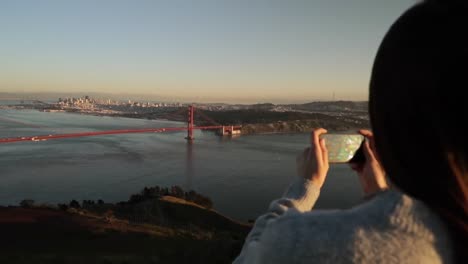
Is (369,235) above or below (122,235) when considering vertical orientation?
above

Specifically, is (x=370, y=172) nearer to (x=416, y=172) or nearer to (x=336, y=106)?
(x=416, y=172)

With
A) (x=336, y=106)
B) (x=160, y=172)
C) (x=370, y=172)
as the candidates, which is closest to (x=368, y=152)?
(x=370, y=172)

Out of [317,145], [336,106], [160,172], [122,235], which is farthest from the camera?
[336,106]

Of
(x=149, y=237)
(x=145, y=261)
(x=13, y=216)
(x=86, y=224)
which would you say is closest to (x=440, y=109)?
(x=145, y=261)

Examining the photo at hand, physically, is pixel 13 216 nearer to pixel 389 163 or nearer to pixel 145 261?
pixel 145 261

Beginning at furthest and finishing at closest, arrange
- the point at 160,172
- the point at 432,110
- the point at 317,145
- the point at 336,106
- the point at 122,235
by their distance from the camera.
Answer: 1. the point at 336,106
2. the point at 160,172
3. the point at 122,235
4. the point at 317,145
5. the point at 432,110

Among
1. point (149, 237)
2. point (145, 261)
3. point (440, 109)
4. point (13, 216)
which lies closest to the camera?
point (440, 109)
